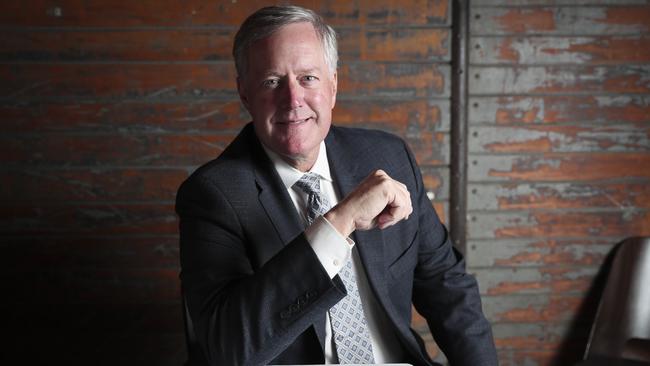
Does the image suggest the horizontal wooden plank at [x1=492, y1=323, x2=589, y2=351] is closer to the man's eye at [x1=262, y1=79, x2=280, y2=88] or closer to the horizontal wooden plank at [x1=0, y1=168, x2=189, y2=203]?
the horizontal wooden plank at [x1=0, y1=168, x2=189, y2=203]

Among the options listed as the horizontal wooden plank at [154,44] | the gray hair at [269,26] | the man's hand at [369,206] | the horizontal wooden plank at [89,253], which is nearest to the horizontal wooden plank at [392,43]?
the horizontal wooden plank at [154,44]

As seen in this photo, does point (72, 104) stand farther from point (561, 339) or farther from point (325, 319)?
point (561, 339)

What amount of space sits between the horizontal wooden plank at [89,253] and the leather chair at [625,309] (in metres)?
2.10

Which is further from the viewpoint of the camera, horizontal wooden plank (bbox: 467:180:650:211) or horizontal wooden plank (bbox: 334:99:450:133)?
horizontal wooden plank (bbox: 467:180:650:211)

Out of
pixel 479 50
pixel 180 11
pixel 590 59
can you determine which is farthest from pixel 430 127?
pixel 180 11

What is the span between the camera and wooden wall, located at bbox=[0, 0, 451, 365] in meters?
2.74

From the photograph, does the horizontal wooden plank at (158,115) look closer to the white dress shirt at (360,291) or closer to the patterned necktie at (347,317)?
the white dress shirt at (360,291)

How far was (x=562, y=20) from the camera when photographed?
2809 mm

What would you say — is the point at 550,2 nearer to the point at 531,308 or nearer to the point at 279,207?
the point at 531,308

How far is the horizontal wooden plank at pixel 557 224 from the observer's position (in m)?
2.96

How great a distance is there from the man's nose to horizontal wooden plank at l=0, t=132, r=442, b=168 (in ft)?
3.92

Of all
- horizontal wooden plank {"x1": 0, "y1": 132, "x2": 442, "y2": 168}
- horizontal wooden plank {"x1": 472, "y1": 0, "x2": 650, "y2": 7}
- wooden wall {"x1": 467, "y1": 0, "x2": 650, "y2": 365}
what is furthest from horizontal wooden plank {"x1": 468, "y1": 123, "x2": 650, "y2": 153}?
horizontal wooden plank {"x1": 0, "y1": 132, "x2": 442, "y2": 168}

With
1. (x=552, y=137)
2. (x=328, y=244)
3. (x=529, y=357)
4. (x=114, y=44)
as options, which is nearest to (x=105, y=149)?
(x=114, y=44)

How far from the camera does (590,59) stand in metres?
2.84
